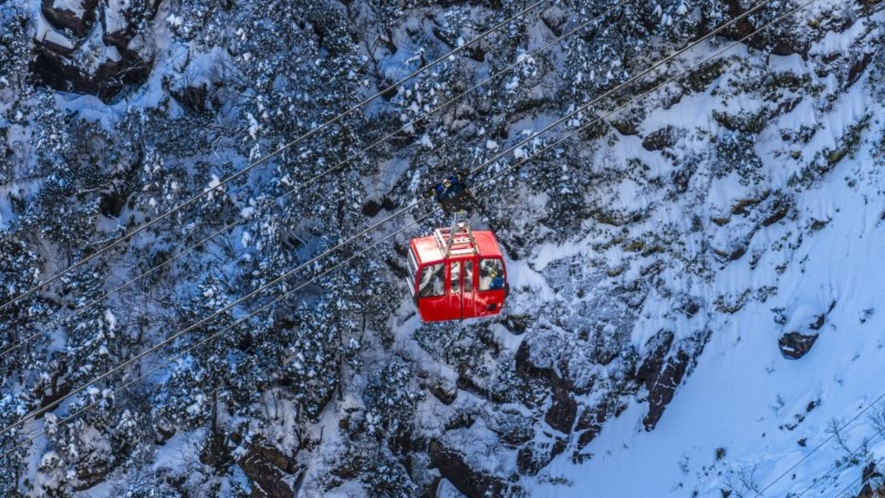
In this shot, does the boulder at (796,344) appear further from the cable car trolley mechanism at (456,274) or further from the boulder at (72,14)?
the boulder at (72,14)

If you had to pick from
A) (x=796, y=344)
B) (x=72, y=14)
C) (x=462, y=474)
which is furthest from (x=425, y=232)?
(x=72, y=14)

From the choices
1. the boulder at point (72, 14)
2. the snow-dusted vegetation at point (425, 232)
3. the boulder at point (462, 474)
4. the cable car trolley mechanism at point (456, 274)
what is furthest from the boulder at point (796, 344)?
the boulder at point (72, 14)

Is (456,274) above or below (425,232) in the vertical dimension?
below

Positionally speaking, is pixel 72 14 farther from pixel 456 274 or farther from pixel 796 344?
pixel 796 344

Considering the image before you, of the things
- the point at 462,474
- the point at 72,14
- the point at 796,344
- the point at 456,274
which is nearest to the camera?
the point at 456,274

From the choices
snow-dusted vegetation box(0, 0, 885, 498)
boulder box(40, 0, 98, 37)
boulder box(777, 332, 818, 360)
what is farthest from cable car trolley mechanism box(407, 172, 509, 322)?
boulder box(40, 0, 98, 37)

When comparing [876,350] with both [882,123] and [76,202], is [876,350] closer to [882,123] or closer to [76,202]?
[882,123]

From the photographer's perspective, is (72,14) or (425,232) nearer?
(425,232)

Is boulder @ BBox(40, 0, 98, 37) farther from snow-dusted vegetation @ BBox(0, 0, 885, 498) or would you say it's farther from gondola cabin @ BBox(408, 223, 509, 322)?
gondola cabin @ BBox(408, 223, 509, 322)

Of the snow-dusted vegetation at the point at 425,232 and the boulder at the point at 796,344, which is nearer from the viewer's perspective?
the snow-dusted vegetation at the point at 425,232
